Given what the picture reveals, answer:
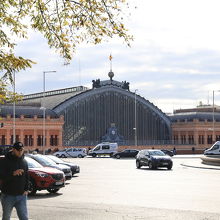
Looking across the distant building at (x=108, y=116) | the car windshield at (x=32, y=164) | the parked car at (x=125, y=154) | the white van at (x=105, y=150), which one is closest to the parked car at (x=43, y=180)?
the car windshield at (x=32, y=164)

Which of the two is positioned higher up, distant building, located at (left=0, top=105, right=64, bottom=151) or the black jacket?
distant building, located at (left=0, top=105, right=64, bottom=151)

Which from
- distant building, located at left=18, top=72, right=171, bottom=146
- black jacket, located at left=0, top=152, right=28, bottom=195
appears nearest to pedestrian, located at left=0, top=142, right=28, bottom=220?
black jacket, located at left=0, top=152, right=28, bottom=195

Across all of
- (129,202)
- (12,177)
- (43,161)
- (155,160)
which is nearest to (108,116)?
(155,160)

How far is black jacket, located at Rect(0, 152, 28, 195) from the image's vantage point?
9.02 m

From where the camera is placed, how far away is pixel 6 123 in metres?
82.0

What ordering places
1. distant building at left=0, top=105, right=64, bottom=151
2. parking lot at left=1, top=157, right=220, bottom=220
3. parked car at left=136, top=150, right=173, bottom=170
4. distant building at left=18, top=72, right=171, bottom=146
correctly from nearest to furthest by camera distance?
parking lot at left=1, top=157, right=220, bottom=220 < parked car at left=136, top=150, right=173, bottom=170 < distant building at left=0, top=105, right=64, bottom=151 < distant building at left=18, top=72, right=171, bottom=146

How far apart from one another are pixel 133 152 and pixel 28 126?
28.1 metres

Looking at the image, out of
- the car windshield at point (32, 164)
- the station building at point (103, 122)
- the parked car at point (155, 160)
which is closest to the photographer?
the car windshield at point (32, 164)

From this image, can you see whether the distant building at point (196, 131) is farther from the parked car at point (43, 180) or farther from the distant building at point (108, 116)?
the parked car at point (43, 180)

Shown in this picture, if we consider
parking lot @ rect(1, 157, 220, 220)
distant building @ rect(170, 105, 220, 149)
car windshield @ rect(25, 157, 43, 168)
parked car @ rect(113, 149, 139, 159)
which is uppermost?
distant building @ rect(170, 105, 220, 149)

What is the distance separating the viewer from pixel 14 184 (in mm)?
9023

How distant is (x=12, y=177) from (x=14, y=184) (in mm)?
140

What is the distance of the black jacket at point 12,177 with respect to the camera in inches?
355

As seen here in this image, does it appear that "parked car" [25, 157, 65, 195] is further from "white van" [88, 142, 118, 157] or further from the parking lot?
"white van" [88, 142, 118, 157]
